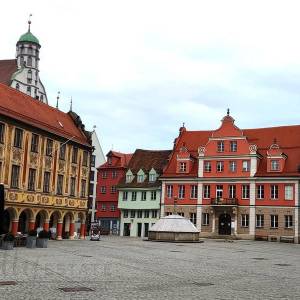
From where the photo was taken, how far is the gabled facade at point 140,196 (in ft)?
261

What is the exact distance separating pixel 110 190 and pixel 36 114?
39807 mm

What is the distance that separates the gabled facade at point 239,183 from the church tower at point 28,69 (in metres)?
45.8

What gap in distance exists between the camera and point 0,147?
4356 centimetres

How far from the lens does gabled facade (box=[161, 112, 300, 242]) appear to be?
223 ft

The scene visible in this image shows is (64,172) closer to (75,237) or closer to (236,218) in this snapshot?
(75,237)

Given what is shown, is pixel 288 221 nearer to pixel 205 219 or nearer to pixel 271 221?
pixel 271 221

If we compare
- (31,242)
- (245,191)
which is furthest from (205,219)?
(31,242)

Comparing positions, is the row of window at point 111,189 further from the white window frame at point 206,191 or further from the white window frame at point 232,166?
the white window frame at point 232,166

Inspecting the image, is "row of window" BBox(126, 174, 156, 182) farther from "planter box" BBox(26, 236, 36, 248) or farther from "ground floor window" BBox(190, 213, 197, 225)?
"planter box" BBox(26, 236, 36, 248)

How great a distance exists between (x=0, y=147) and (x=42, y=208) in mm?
8262

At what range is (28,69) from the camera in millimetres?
113500

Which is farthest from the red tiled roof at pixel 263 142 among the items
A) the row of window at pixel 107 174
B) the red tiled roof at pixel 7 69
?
the red tiled roof at pixel 7 69

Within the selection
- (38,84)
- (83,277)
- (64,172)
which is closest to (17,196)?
(64,172)

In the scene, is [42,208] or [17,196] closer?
[17,196]
